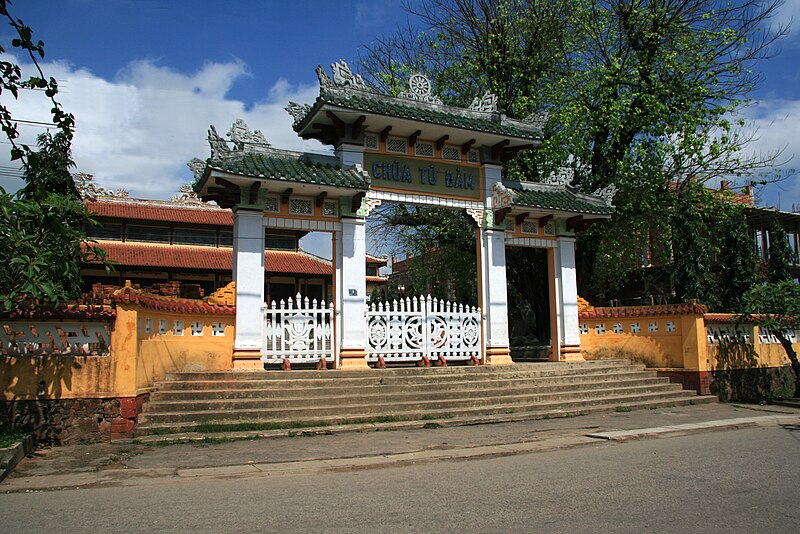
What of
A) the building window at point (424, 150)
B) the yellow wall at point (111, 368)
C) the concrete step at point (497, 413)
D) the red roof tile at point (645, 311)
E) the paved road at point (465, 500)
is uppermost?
the building window at point (424, 150)

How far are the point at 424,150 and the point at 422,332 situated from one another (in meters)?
4.00

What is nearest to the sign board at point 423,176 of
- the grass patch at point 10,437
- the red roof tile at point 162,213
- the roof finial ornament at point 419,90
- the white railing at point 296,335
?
the roof finial ornament at point 419,90

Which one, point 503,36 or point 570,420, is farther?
point 503,36

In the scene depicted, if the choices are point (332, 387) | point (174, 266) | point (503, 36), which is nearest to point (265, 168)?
point (332, 387)

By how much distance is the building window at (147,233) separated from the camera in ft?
97.8

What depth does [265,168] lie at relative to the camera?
12336 mm

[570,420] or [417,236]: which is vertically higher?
[417,236]

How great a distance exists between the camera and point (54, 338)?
8.91m

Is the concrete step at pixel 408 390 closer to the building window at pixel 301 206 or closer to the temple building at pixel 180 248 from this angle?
the building window at pixel 301 206

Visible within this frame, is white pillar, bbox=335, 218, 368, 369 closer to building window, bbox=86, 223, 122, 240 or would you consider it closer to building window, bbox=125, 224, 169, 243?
building window, bbox=125, 224, 169, 243

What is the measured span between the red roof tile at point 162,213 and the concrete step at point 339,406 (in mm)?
20457

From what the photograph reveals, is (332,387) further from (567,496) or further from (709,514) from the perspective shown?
(709,514)

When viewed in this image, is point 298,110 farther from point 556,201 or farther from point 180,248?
point 180,248

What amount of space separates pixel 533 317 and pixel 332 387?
12.5 metres
